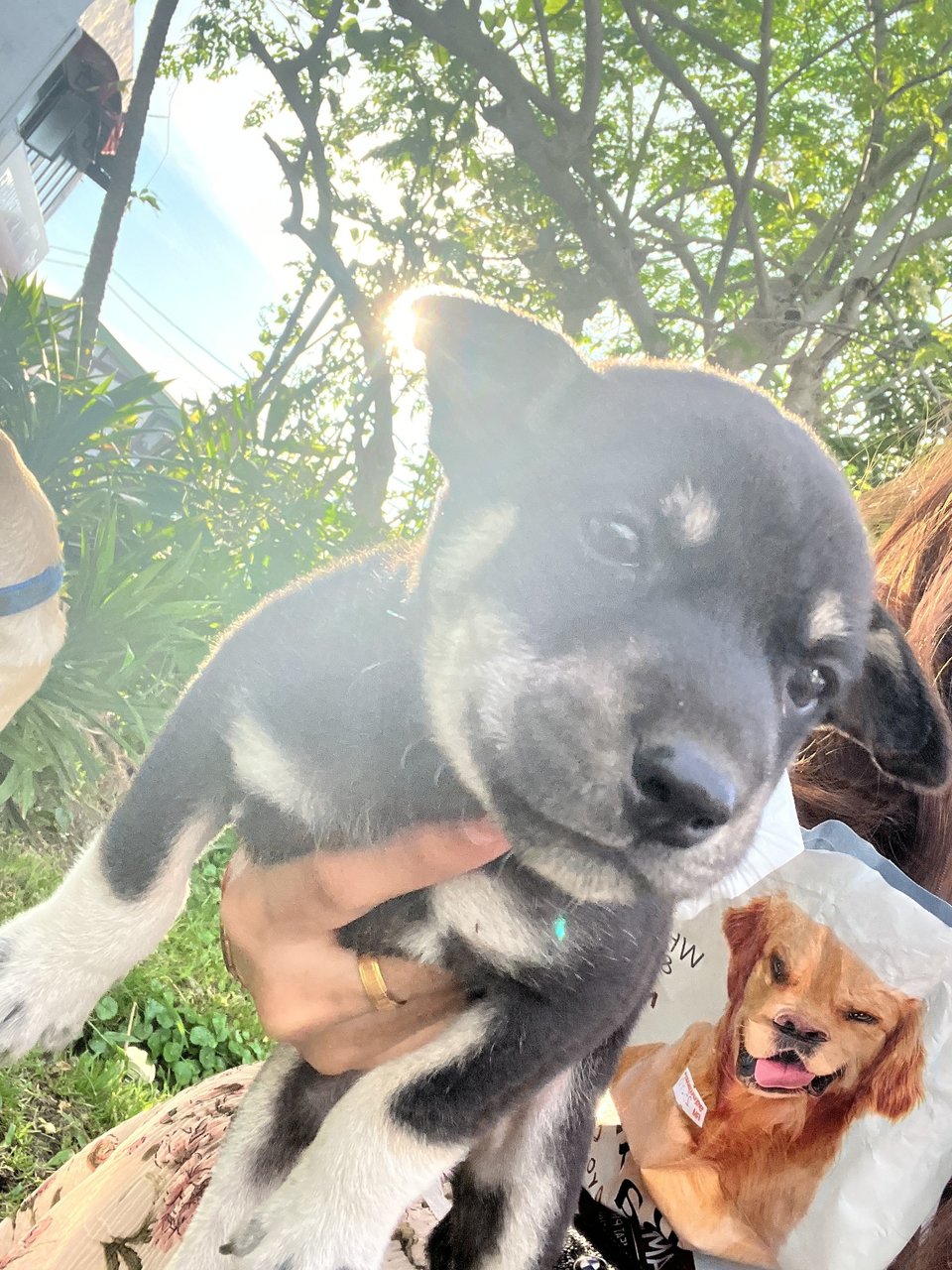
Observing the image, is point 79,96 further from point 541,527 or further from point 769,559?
point 769,559

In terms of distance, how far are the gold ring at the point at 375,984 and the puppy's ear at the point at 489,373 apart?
2.02 ft

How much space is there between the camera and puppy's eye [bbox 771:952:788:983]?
3.64 ft

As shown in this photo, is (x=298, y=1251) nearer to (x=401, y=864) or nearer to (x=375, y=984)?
(x=375, y=984)

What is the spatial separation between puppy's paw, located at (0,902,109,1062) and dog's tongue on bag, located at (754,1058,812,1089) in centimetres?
89

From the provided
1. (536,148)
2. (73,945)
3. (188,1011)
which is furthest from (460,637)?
(188,1011)

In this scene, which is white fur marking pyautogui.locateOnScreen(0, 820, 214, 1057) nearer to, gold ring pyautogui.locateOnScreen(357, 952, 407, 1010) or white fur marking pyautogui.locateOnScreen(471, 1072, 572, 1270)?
gold ring pyautogui.locateOnScreen(357, 952, 407, 1010)


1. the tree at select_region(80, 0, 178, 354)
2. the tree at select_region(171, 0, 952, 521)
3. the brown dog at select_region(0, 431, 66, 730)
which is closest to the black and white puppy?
the tree at select_region(171, 0, 952, 521)

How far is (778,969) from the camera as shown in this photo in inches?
43.9

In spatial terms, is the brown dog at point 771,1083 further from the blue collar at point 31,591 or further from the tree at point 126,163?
the tree at point 126,163

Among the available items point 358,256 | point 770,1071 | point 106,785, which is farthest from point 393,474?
point 770,1071

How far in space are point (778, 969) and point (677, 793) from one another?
65 cm

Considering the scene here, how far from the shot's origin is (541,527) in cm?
80

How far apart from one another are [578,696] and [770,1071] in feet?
2.44

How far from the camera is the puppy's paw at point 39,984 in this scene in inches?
42.3
